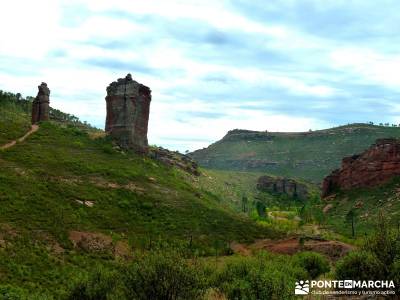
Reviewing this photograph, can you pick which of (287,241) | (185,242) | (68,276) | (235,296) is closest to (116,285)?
(235,296)

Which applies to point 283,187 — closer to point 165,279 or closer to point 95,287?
point 95,287

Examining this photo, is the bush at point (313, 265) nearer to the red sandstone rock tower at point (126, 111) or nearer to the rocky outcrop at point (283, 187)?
the red sandstone rock tower at point (126, 111)

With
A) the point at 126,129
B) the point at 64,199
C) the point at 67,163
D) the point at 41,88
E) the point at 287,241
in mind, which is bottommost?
the point at 287,241

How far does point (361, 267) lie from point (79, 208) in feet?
122

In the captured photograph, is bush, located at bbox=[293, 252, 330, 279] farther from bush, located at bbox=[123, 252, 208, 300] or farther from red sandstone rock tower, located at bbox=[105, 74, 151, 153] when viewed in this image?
red sandstone rock tower, located at bbox=[105, 74, 151, 153]

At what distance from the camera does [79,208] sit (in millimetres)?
56781

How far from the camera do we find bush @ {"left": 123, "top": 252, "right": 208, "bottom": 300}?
23641 mm

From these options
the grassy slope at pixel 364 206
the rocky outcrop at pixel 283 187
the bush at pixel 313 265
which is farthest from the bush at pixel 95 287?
the rocky outcrop at pixel 283 187

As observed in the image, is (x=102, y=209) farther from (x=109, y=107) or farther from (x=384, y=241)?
(x=384, y=241)

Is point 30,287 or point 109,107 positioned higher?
point 109,107

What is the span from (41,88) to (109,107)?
13.0m

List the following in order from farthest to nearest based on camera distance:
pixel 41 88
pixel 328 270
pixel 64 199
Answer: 1. pixel 41 88
2. pixel 64 199
3. pixel 328 270

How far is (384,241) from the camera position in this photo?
97.5 feet

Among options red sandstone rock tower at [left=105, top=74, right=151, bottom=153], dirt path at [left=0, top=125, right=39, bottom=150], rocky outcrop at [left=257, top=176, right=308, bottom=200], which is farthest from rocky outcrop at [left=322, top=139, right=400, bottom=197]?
dirt path at [left=0, top=125, right=39, bottom=150]
